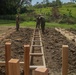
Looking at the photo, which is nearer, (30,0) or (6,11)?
(6,11)

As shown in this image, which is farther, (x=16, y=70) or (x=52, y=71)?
(x=52, y=71)

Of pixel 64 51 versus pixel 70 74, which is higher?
pixel 64 51

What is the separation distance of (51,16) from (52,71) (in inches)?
1312

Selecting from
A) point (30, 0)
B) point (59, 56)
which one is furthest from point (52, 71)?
point (30, 0)

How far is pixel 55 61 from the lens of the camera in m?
8.98

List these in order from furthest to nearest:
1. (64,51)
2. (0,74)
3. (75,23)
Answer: (75,23) → (0,74) → (64,51)

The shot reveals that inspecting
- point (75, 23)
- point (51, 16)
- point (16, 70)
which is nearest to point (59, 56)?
point (16, 70)

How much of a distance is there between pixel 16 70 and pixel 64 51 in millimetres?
1741

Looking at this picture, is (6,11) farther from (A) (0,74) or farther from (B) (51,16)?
(A) (0,74)

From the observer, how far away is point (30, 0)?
7669 centimetres

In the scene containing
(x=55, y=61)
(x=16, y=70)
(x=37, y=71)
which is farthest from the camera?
(x=55, y=61)

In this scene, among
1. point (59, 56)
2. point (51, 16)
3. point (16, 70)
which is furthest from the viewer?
point (51, 16)

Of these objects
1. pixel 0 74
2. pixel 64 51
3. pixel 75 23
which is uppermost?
pixel 64 51

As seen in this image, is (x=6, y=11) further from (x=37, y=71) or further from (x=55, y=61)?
(x=37, y=71)
